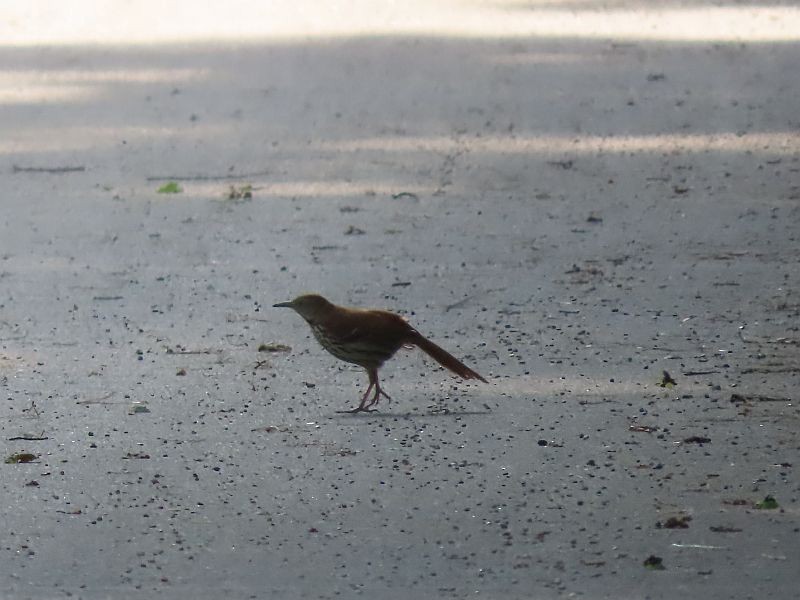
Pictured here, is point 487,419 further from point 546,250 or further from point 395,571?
point 546,250

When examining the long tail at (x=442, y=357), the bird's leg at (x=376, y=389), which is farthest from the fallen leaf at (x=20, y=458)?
the long tail at (x=442, y=357)

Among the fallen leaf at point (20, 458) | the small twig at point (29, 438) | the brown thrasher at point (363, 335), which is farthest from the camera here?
the brown thrasher at point (363, 335)

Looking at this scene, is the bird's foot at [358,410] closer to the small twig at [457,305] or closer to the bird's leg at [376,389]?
the bird's leg at [376,389]

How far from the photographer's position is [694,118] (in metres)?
12.1

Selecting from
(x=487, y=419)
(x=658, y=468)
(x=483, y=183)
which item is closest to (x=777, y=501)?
(x=658, y=468)

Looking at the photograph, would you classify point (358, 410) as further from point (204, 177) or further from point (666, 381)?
point (204, 177)

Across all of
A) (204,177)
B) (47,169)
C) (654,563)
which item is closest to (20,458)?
(654,563)

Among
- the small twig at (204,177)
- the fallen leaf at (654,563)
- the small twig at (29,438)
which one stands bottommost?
the fallen leaf at (654,563)

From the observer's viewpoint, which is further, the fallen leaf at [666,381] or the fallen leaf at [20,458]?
the fallen leaf at [666,381]

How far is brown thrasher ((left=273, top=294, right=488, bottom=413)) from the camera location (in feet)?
21.2

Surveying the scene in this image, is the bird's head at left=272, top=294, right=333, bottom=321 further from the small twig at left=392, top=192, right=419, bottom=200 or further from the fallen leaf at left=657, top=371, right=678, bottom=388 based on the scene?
the small twig at left=392, top=192, right=419, bottom=200

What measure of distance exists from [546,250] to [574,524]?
4.12 m

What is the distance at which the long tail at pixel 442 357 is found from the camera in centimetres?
660

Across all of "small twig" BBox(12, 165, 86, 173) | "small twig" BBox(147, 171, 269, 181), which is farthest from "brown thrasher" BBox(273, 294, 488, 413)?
"small twig" BBox(12, 165, 86, 173)
